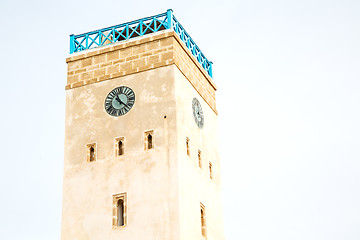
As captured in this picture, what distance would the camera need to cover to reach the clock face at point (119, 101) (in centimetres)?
2336

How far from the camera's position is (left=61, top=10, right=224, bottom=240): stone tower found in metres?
21.9

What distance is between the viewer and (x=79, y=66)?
24.7 m

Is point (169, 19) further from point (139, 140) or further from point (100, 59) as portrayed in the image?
point (139, 140)

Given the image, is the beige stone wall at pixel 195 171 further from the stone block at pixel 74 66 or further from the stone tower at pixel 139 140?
the stone block at pixel 74 66

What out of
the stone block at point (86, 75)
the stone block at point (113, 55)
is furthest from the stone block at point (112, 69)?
the stone block at point (86, 75)

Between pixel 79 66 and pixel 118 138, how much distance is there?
3.21m

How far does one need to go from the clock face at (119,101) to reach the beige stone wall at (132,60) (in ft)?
1.91

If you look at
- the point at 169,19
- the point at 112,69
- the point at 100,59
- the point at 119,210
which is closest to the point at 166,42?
the point at 169,19

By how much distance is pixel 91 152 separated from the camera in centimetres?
2328

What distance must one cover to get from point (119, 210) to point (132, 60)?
4.93 meters

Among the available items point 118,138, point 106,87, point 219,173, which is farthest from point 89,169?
point 219,173

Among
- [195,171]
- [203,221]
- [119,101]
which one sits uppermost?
[119,101]

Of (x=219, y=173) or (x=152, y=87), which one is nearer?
(x=152, y=87)

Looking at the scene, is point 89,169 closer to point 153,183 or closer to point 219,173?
point 153,183
